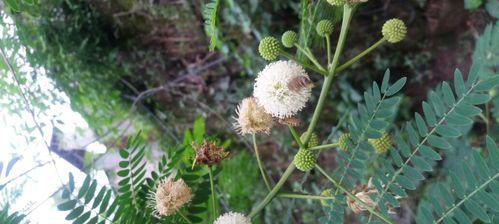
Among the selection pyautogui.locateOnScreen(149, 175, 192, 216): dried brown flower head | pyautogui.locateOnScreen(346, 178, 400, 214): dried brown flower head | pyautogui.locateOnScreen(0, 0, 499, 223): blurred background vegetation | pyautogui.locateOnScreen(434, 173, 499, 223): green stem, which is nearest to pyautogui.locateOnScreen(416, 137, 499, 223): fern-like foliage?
pyautogui.locateOnScreen(434, 173, 499, 223): green stem

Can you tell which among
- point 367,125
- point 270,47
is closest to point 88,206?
point 270,47

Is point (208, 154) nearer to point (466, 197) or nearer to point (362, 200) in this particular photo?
point (362, 200)

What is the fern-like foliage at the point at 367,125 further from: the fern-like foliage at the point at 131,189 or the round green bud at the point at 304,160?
the fern-like foliage at the point at 131,189

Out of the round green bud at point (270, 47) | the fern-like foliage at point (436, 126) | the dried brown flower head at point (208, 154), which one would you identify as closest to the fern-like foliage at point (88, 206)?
the dried brown flower head at point (208, 154)

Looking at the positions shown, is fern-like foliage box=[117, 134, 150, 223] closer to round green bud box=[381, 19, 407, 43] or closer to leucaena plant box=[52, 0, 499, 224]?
leucaena plant box=[52, 0, 499, 224]

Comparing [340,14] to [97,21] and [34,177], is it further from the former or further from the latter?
[97,21]
